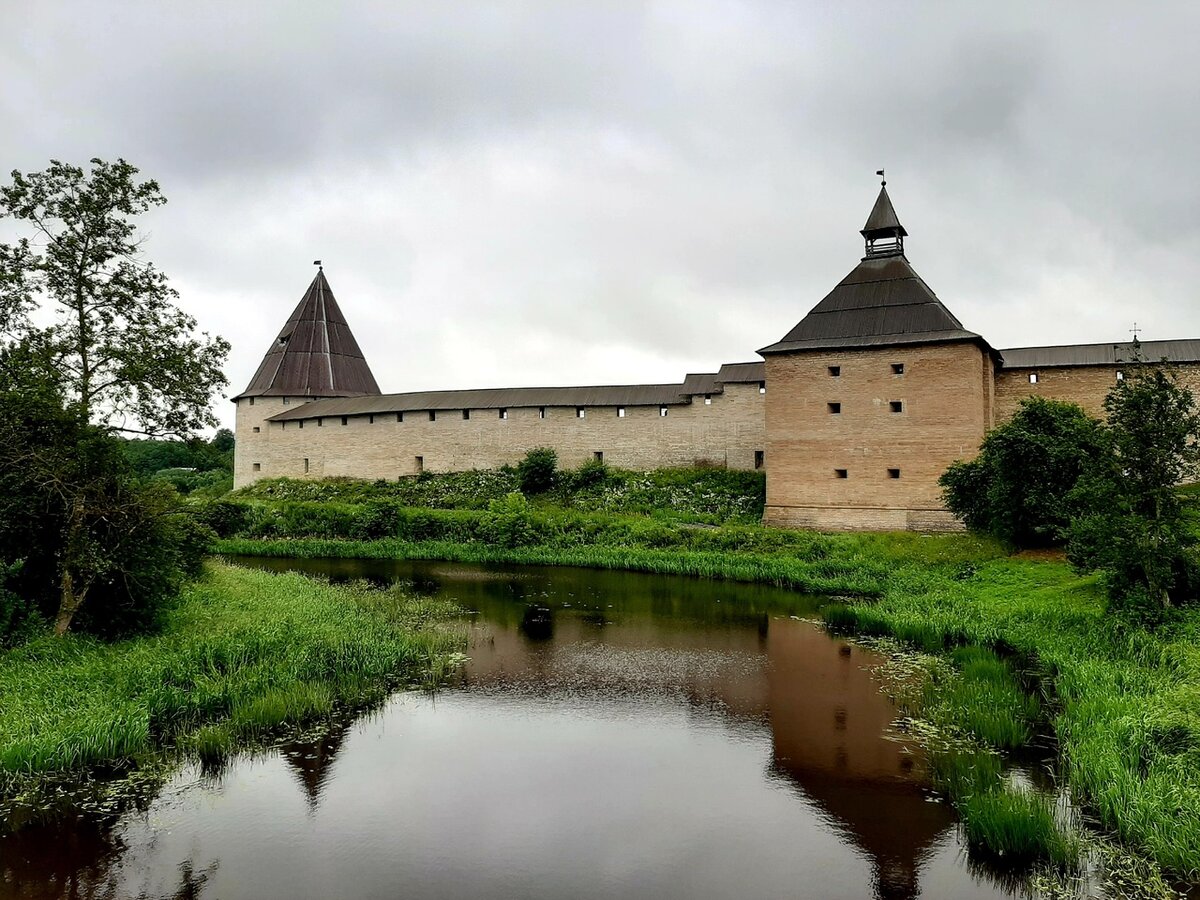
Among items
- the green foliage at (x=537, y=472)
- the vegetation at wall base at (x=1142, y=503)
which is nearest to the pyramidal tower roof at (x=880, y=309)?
the green foliage at (x=537, y=472)

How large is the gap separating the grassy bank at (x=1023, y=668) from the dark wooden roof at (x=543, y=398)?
22.6 feet

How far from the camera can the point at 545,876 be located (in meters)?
4.10

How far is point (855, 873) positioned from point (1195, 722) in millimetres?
2706

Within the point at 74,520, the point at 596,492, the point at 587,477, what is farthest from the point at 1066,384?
the point at 74,520

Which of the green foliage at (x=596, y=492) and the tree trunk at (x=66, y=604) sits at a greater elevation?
the green foliage at (x=596, y=492)

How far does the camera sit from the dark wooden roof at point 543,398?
21.0m

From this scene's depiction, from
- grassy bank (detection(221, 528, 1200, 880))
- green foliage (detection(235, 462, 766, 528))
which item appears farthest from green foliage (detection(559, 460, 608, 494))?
grassy bank (detection(221, 528, 1200, 880))

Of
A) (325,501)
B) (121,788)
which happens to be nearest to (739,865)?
(121,788)

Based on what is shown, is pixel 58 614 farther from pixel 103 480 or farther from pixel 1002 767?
pixel 1002 767

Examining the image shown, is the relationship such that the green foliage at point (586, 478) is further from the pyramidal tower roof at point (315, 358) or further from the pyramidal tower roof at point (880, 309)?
the pyramidal tower roof at point (315, 358)

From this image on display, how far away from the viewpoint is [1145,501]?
789 centimetres

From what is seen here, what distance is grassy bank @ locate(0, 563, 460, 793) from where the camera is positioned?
5.29 metres

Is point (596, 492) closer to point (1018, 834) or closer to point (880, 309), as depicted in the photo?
point (880, 309)

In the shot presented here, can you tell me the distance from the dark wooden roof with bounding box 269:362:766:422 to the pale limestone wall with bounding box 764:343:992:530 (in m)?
3.72
